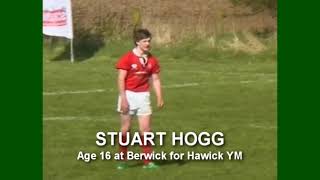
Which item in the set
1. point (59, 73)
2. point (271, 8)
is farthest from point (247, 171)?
point (271, 8)

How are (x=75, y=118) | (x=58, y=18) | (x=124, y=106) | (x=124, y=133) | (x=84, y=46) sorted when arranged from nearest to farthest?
(x=124, y=106)
(x=124, y=133)
(x=75, y=118)
(x=58, y=18)
(x=84, y=46)

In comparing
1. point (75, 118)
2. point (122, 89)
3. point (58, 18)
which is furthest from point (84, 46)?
point (122, 89)

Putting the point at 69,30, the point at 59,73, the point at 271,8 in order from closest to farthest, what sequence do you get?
the point at 59,73, the point at 69,30, the point at 271,8

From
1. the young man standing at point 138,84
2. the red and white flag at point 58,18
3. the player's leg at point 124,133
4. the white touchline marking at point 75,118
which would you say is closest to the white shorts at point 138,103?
the young man standing at point 138,84

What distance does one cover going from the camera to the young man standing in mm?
12078

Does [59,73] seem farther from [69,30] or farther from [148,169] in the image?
[148,169]

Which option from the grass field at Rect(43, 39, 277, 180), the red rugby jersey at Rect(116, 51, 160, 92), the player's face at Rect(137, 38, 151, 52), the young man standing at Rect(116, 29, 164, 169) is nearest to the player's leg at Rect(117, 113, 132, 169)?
the young man standing at Rect(116, 29, 164, 169)

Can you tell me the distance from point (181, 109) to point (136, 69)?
6368 mm

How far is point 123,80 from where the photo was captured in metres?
12.1

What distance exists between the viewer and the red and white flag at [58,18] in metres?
26.7

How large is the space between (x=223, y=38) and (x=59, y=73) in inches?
265

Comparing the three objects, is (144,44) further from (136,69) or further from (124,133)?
(124,133)

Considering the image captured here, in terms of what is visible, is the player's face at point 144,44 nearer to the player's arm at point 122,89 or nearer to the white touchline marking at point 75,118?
the player's arm at point 122,89

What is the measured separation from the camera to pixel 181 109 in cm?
1844
